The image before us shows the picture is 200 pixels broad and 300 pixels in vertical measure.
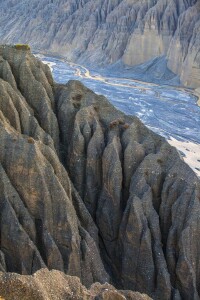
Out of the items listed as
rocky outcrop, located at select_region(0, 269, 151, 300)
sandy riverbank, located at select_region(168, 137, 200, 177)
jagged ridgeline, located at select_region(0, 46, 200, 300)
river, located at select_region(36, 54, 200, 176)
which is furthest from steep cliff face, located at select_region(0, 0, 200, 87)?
rocky outcrop, located at select_region(0, 269, 151, 300)

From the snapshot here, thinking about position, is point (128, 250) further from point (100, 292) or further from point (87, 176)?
point (100, 292)

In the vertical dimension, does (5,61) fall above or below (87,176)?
above

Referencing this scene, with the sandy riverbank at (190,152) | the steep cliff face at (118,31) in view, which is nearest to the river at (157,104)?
the sandy riverbank at (190,152)

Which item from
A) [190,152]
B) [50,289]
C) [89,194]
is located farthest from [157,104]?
[50,289]

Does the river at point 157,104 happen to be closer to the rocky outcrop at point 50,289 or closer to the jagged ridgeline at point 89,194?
the jagged ridgeline at point 89,194

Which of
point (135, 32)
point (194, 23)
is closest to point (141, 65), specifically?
point (135, 32)

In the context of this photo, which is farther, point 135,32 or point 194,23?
point 135,32

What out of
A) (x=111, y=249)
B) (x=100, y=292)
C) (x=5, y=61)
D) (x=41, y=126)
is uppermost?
(x=5, y=61)

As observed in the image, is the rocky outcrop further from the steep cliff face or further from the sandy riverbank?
the steep cliff face
